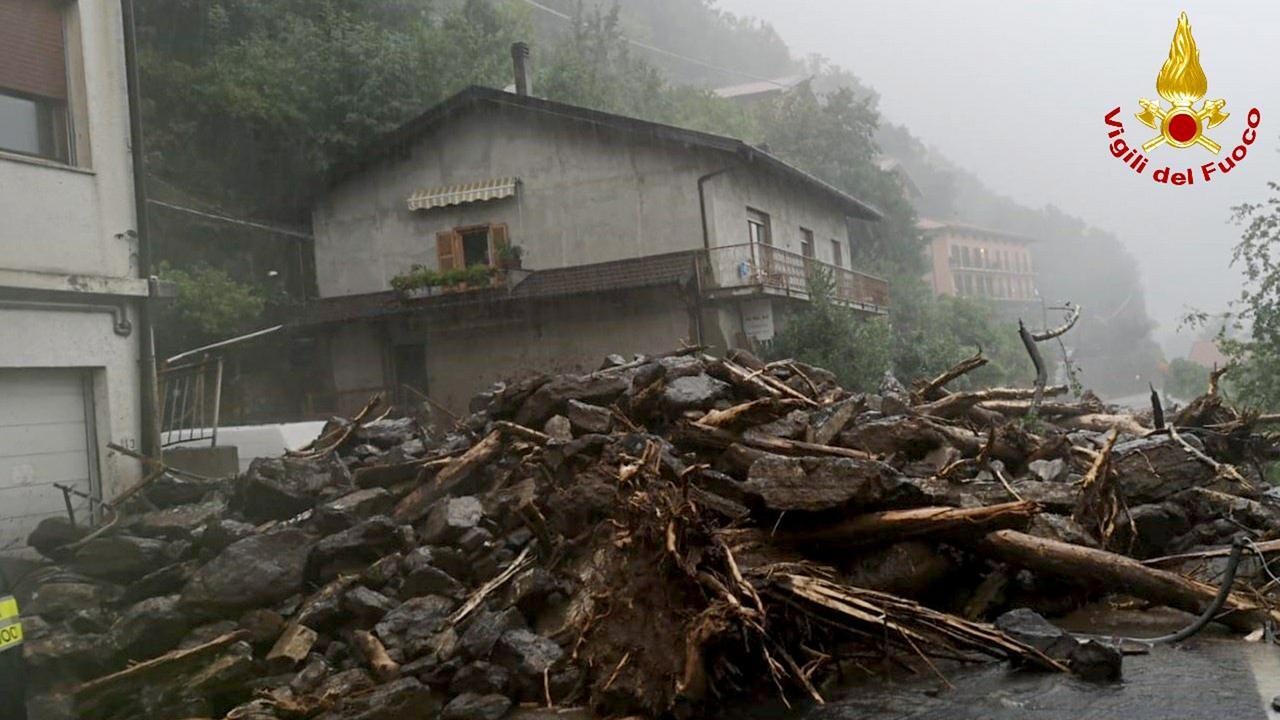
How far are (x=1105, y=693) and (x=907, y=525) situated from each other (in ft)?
5.48

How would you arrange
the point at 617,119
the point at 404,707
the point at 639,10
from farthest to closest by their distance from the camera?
the point at 639,10 < the point at 617,119 < the point at 404,707

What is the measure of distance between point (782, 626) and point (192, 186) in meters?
25.6

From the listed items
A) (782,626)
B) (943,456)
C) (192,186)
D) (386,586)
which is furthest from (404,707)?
(192,186)

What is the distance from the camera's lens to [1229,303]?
17.2m

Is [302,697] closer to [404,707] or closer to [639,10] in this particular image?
[404,707]

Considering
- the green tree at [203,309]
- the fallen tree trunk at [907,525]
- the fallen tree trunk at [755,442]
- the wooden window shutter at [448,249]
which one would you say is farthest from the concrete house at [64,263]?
the wooden window shutter at [448,249]

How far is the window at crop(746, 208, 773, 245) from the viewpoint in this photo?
23.5 m

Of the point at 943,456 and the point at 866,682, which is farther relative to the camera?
the point at 943,456

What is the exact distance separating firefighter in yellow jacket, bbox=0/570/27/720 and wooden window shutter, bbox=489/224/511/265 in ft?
63.0

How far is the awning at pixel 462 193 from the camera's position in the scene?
23469 millimetres

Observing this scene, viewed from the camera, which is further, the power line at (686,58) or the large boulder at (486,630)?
the power line at (686,58)

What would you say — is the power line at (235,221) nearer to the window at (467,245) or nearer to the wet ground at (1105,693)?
the window at (467,245)

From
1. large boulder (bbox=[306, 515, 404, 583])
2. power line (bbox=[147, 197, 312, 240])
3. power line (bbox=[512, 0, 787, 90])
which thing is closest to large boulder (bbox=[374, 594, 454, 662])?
large boulder (bbox=[306, 515, 404, 583])

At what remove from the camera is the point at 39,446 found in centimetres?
1004
